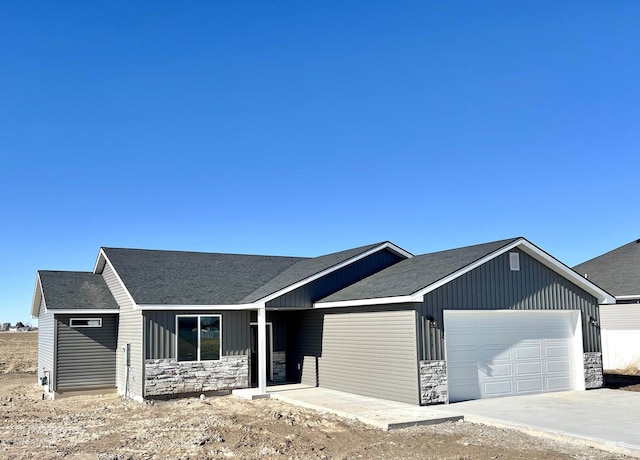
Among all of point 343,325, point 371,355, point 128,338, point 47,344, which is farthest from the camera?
point 47,344

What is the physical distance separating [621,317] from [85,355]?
19.6m

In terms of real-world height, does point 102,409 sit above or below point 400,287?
below

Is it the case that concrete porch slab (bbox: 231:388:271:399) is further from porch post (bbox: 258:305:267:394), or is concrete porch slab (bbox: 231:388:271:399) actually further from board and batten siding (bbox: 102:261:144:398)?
board and batten siding (bbox: 102:261:144:398)

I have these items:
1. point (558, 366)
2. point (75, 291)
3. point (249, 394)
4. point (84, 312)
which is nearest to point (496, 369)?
point (558, 366)

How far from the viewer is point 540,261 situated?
622 inches

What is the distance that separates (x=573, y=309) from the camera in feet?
53.4

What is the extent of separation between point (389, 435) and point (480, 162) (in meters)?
13.6

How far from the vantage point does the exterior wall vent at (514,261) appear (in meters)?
15.3

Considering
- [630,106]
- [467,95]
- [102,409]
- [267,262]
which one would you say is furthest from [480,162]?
[102,409]

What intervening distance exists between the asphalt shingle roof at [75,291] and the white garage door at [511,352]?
1068 cm

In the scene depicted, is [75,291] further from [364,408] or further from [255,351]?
[364,408]

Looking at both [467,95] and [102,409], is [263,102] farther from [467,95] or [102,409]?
[102,409]

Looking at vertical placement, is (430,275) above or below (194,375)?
above

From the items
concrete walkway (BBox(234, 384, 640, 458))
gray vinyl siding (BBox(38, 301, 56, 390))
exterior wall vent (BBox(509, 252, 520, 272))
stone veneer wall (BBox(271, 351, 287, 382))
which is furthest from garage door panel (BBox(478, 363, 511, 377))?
gray vinyl siding (BBox(38, 301, 56, 390))
